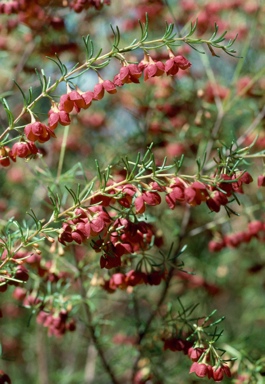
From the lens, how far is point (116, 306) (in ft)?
13.5

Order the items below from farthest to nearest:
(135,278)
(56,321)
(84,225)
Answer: (56,321) < (135,278) < (84,225)

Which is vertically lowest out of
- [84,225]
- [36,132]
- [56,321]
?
[56,321]

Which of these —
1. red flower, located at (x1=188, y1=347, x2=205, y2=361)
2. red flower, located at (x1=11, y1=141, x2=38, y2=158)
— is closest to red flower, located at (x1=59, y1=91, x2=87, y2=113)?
red flower, located at (x1=11, y1=141, x2=38, y2=158)

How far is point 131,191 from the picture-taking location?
4.40 feet

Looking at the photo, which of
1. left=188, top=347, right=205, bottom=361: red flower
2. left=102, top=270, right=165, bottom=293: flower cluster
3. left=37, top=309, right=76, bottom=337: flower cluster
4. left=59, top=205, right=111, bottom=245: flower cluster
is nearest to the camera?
left=59, top=205, right=111, bottom=245: flower cluster

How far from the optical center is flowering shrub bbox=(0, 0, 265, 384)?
1354 mm

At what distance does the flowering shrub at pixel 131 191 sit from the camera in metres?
1.35

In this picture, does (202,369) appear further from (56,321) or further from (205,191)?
(56,321)

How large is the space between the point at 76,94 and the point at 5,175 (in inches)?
93.7

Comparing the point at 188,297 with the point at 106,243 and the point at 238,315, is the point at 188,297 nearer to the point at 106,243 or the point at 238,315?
the point at 238,315

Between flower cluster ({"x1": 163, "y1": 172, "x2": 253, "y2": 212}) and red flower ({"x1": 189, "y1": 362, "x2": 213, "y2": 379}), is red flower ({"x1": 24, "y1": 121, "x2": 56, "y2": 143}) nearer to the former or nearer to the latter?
flower cluster ({"x1": 163, "y1": 172, "x2": 253, "y2": 212})

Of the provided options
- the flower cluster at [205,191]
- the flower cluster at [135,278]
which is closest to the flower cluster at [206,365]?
the flower cluster at [135,278]

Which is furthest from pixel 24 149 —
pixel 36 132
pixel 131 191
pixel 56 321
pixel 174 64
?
pixel 56 321

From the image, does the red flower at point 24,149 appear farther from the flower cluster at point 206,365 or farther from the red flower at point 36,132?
the flower cluster at point 206,365
